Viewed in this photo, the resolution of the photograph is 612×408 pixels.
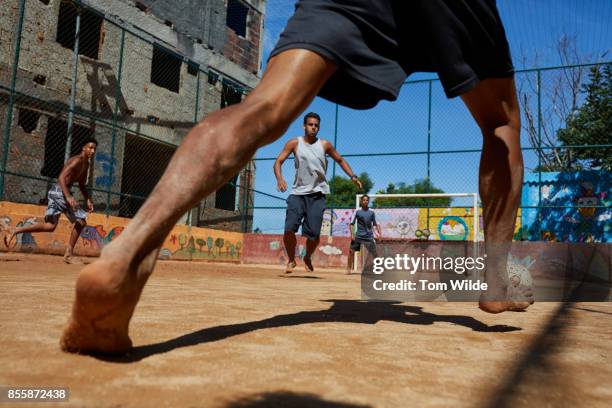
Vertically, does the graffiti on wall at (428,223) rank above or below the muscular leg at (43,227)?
above

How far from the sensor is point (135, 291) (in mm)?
1150

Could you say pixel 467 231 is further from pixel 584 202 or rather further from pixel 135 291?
pixel 135 291

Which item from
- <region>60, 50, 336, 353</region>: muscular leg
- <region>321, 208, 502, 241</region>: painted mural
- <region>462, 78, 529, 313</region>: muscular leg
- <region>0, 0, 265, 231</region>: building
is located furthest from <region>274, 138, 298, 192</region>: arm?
<region>321, 208, 502, 241</region>: painted mural

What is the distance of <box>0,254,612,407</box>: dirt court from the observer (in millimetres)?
937

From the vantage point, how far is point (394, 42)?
1744 mm

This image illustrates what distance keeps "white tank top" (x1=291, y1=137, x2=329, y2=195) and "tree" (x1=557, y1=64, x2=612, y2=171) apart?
9.40 metres

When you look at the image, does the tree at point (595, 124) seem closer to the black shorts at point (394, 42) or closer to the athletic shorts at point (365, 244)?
the athletic shorts at point (365, 244)

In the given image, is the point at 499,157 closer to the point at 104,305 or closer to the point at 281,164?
the point at 104,305

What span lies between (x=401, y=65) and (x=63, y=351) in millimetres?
1350

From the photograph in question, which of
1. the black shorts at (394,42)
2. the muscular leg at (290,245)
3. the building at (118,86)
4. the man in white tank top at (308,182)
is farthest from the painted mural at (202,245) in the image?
the black shorts at (394,42)

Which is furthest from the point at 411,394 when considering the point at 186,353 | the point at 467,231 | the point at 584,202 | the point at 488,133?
the point at 467,231

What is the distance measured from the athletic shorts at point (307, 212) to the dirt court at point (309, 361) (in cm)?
449

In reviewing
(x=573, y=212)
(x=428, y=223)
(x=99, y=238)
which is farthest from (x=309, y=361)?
(x=428, y=223)

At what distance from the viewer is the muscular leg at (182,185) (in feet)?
3.62
